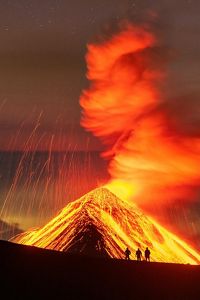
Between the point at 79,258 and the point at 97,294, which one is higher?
the point at 79,258

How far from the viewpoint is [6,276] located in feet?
69.7

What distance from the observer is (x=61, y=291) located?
20.8 meters

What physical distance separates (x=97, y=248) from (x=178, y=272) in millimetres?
169070

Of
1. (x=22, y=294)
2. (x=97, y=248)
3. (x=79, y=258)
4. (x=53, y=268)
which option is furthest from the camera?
(x=97, y=248)

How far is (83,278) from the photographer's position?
2353 cm

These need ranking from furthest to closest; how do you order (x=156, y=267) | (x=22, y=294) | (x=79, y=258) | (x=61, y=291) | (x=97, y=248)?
(x=97, y=248), (x=156, y=267), (x=79, y=258), (x=61, y=291), (x=22, y=294)

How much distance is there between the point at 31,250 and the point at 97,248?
562ft

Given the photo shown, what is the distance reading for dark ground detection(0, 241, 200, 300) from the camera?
20.7 meters

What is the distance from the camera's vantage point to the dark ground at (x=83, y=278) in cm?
2069

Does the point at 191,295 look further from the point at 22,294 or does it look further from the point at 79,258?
the point at 22,294

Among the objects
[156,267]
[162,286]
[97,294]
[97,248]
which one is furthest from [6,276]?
[97,248]

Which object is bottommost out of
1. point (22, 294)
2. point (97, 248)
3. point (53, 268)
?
point (22, 294)

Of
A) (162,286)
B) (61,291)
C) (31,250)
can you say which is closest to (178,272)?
(162,286)

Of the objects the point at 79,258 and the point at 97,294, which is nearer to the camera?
the point at 97,294
